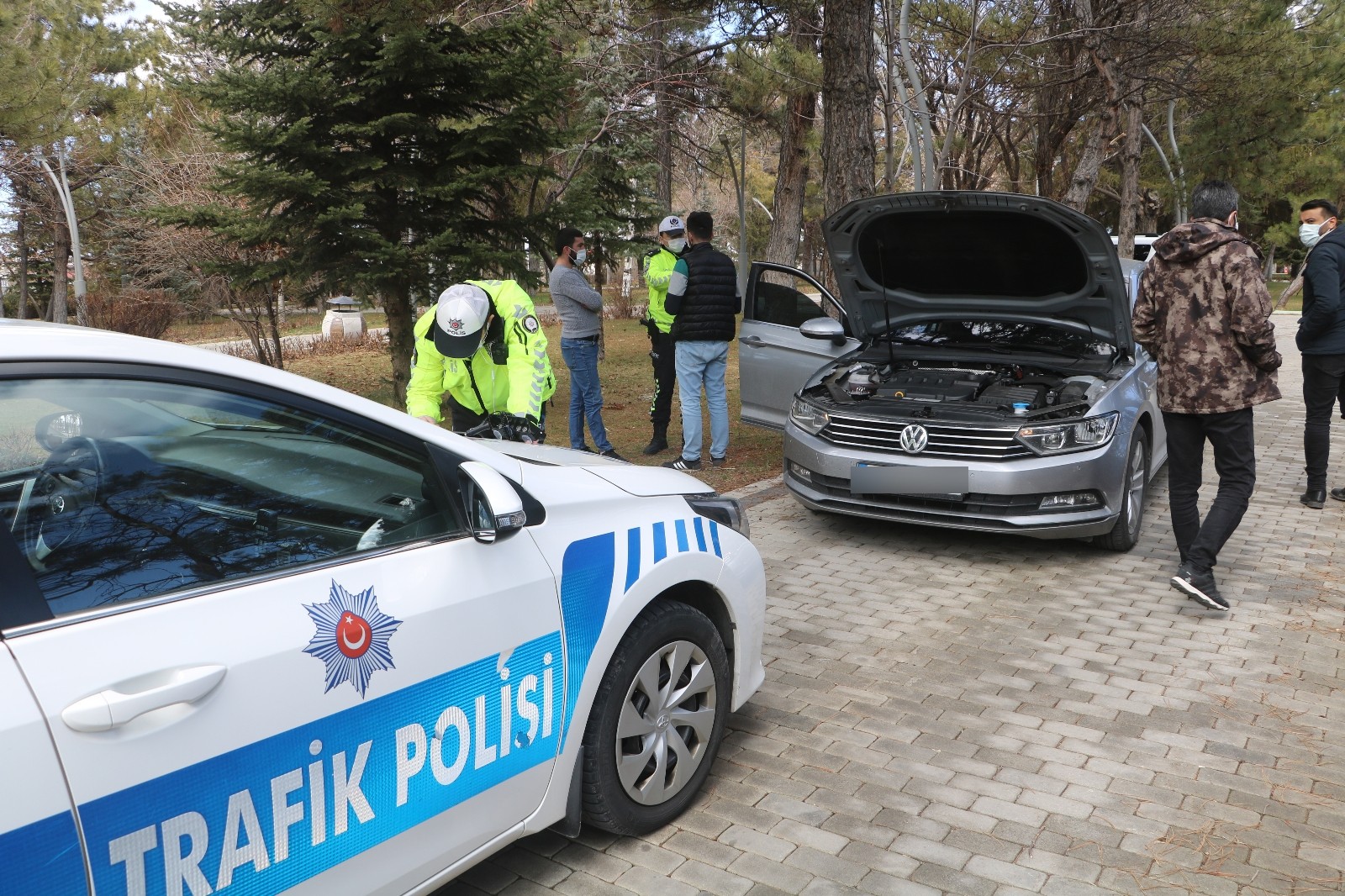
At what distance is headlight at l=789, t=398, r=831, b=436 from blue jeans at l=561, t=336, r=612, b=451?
2575 mm

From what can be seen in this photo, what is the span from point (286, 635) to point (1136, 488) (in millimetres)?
5501

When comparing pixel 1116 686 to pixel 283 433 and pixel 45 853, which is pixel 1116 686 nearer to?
pixel 283 433

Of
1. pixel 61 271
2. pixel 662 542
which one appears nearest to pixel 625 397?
pixel 662 542

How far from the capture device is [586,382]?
8.88 meters

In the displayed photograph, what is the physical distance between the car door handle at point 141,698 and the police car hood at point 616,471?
4.25 feet

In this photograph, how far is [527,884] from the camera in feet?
9.89

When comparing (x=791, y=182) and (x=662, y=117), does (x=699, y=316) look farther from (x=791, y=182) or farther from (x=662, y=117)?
(x=662, y=117)

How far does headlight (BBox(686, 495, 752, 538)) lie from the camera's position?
357 cm

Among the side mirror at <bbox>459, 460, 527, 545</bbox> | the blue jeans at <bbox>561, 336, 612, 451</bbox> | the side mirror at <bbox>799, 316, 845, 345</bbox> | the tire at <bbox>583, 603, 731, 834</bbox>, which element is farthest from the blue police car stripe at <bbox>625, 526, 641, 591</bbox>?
the blue jeans at <bbox>561, 336, 612, 451</bbox>

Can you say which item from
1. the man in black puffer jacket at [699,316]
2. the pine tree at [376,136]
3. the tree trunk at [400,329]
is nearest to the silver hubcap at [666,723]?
the man in black puffer jacket at [699,316]

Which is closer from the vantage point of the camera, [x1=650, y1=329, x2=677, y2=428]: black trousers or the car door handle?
the car door handle

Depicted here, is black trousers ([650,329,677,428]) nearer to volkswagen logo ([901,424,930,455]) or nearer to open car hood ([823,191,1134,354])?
open car hood ([823,191,1134,354])

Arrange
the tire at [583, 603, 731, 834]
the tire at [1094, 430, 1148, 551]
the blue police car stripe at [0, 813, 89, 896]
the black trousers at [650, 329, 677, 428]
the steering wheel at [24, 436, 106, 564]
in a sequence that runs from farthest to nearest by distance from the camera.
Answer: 1. the black trousers at [650, 329, 677, 428]
2. the tire at [1094, 430, 1148, 551]
3. the tire at [583, 603, 731, 834]
4. the steering wheel at [24, 436, 106, 564]
5. the blue police car stripe at [0, 813, 89, 896]

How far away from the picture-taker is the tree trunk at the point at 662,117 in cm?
1595
